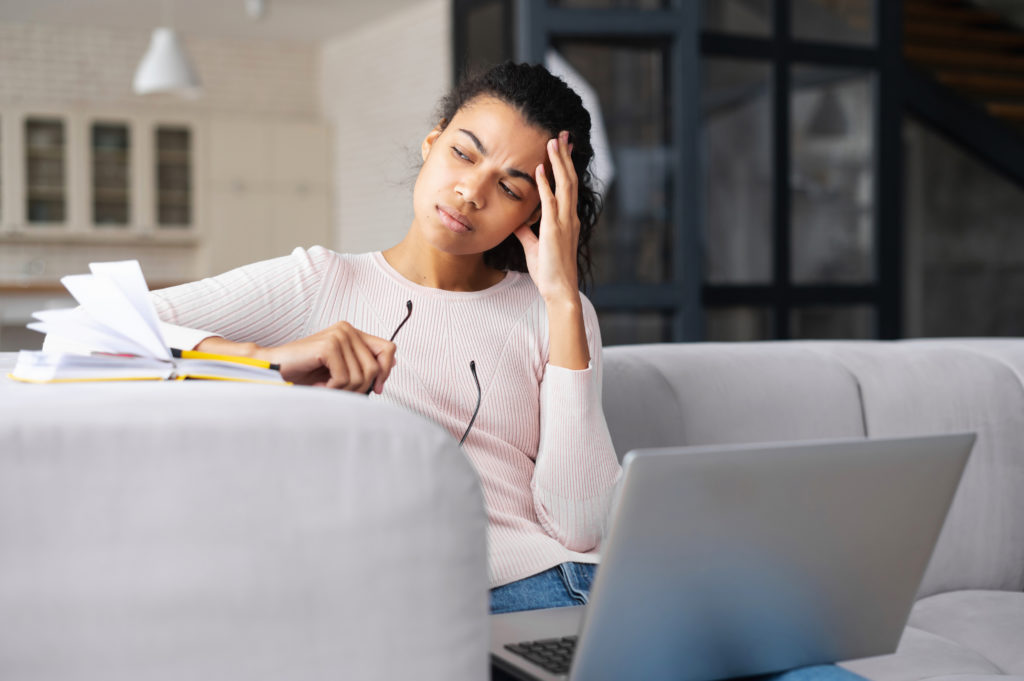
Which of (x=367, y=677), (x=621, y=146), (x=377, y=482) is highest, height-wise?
(x=621, y=146)

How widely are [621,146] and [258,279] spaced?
8.37ft

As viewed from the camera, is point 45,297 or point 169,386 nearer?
point 169,386

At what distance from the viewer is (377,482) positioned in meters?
0.68

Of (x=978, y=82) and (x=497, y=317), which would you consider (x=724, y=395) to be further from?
(x=978, y=82)

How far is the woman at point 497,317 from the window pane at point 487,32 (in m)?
2.86

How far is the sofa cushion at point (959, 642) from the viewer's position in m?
1.46

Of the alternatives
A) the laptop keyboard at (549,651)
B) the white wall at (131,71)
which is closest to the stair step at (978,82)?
the laptop keyboard at (549,651)

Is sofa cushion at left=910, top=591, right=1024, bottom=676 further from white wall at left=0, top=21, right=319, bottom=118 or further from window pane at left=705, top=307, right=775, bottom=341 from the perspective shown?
white wall at left=0, top=21, right=319, bottom=118

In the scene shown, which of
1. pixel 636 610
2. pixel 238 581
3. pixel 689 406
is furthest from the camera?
pixel 689 406

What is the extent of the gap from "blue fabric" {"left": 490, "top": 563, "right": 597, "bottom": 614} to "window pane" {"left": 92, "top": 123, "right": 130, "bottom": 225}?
727 centimetres

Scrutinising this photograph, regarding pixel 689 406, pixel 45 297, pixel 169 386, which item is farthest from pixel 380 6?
pixel 169 386

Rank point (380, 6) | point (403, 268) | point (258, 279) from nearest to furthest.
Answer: point (258, 279) → point (403, 268) → point (380, 6)

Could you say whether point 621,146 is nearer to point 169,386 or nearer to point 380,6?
point 169,386

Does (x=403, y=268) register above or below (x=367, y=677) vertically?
above
